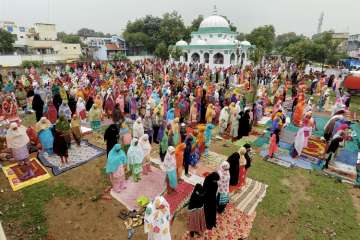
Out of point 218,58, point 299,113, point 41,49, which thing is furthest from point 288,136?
point 41,49

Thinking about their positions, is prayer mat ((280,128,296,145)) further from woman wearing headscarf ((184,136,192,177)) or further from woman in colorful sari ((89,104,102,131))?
woman in colorful sari ((89,104,102,131))

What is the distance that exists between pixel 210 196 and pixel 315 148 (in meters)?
5.28

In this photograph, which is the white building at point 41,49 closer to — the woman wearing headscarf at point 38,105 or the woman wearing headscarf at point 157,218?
the woman wearing headscarf at point 38,105

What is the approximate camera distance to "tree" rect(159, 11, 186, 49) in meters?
37.4

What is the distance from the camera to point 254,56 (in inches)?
808

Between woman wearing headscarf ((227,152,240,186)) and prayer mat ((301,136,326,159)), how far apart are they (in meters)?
3.41

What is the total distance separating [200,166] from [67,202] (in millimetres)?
3300

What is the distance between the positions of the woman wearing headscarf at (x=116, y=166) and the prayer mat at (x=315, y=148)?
18.0ft

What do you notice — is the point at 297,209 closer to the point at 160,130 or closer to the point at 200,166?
the point at 200,166

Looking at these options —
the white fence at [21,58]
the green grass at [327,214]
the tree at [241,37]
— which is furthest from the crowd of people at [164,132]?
the tree at [241,37]

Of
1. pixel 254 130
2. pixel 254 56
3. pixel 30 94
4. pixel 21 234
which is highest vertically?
pixel 254 56

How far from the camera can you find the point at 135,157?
203 inches

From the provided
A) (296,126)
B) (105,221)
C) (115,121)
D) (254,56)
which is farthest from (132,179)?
(254,56)

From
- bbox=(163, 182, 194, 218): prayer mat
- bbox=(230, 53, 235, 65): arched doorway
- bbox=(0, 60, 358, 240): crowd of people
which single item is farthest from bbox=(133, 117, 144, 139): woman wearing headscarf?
bbox=(230, 53, 235, 65): arched doorway
